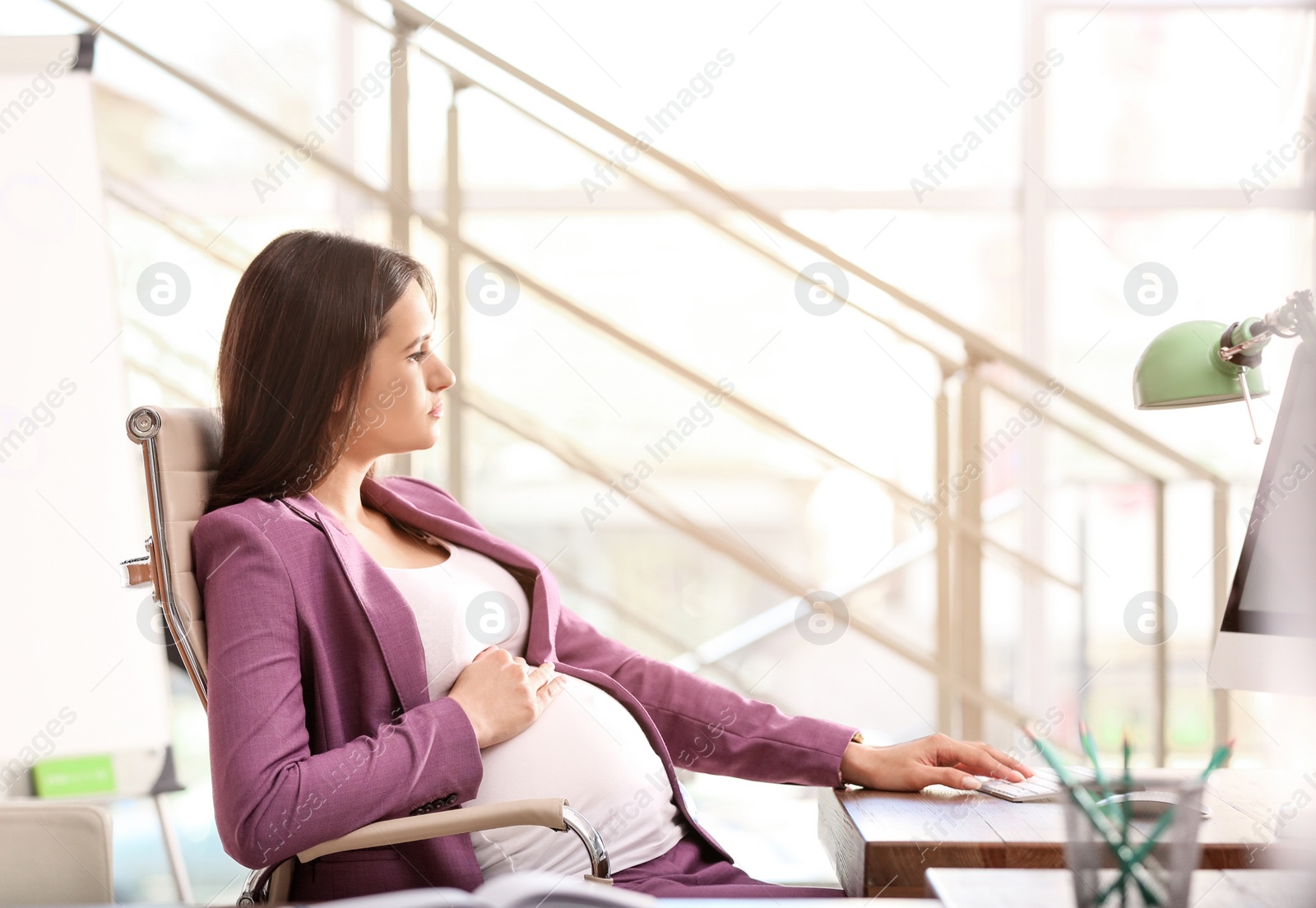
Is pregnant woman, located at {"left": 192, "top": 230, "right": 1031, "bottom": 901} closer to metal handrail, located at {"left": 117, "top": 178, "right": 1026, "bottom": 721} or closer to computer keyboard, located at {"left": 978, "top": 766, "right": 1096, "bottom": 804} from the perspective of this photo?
computer keyboard, located at {"left": 978, "top": 766, "right": 1096, "bottom": 804}

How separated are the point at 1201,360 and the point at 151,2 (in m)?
3.38

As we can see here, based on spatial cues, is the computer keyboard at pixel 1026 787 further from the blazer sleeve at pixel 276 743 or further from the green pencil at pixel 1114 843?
the blazer sleeve at pixel 276 743

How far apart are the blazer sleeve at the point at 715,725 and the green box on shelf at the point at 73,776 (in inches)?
56.3

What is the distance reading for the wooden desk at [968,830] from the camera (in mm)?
891

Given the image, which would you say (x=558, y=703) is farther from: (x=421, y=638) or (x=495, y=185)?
(x=495, y=185)

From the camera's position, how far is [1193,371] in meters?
1.21

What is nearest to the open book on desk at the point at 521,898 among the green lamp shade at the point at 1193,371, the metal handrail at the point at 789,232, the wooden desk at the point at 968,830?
the wooden desk at the point at 968,830

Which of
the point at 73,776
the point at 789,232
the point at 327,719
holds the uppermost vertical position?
the point at 789,232

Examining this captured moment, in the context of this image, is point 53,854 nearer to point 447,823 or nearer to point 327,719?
point 327,719

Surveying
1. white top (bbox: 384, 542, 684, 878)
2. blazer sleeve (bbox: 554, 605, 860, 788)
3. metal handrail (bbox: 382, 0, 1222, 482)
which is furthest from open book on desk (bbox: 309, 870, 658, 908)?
metal handrail (bbox: 382, 0, 1222, 482)

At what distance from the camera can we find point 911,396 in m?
3.77

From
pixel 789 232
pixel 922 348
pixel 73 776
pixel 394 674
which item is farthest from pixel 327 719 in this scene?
pixel 922 348

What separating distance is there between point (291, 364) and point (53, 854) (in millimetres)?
513

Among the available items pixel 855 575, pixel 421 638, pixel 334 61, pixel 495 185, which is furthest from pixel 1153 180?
pixel 421 638
